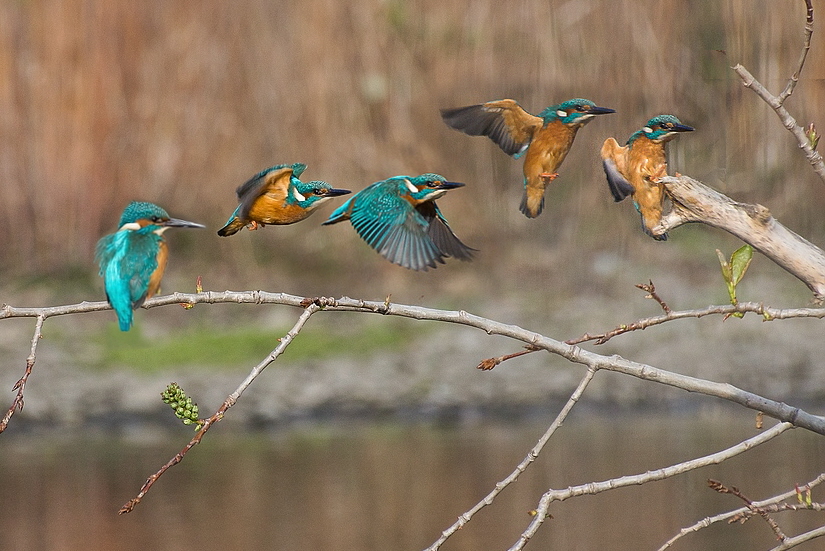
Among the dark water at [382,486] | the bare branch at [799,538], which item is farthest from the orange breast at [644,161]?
the dark water at [382,486]

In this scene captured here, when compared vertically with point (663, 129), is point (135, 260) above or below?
below

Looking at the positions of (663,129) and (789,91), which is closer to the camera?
(663,129)

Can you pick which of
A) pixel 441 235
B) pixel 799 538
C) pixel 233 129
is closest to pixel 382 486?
pixel 233 129

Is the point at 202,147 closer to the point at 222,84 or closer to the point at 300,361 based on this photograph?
the point at 222,84

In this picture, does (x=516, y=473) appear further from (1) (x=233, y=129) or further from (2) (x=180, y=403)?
(1) (x=233, y=129)

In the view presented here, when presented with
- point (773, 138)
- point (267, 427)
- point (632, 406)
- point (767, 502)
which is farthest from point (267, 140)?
point (767, 502)

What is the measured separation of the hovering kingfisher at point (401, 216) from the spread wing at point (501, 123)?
9 cm

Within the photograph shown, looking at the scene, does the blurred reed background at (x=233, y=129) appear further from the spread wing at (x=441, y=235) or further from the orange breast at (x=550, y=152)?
the orange breast at (x=550, y=152)

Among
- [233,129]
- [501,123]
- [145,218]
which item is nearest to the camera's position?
[145,218]

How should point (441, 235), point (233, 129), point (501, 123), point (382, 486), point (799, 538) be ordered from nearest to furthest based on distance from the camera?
point (501, 123) → point (441, 235) → point (799, 538) → point (382, 486) → point (233, 129)

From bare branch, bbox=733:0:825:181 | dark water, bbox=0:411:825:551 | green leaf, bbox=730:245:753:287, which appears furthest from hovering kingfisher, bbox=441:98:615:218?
dark water, bbox=0:411:825:551

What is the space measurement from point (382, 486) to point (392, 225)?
317 cm

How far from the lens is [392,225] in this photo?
1.85 m

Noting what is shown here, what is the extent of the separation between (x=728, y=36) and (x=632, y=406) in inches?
127
